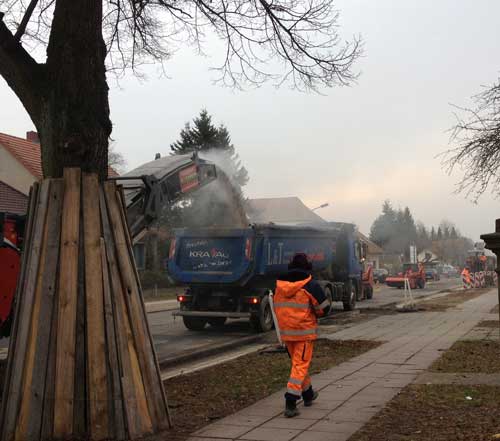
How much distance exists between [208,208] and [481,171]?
25.0 feet

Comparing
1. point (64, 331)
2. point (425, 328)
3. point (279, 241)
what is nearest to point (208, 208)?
point (279, 241)

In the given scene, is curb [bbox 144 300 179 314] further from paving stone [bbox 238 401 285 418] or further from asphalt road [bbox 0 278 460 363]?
paving stone [bbox 238 401 285 418]

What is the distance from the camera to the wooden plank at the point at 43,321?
537 centimetres

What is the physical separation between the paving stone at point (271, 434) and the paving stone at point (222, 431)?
10cm

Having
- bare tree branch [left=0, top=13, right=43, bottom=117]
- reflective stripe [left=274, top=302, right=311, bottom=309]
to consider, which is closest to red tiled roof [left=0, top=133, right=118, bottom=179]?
bare tree branch [left=0, top=13, right=43, bottom=117]

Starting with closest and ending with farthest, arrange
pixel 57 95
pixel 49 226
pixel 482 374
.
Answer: pixel 49 226, pixel 57 95, pixel 482 374

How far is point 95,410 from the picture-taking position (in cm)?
536

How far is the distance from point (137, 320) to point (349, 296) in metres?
16.6

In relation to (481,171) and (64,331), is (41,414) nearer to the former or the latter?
(64,331)

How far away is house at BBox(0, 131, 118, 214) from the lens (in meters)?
30.9

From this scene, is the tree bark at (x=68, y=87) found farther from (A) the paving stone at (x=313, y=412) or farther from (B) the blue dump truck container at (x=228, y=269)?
(B) the blue dump truck container at (x=228, y=269)

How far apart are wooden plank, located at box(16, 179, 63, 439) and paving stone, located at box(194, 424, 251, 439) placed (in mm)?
1377

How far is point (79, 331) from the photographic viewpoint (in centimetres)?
555

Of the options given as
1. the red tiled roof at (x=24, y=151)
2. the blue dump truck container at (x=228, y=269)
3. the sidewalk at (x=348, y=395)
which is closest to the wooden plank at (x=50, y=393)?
the sidewalk at (x=348, y=395)
